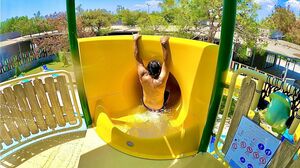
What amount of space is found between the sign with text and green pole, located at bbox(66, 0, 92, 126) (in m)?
1.71

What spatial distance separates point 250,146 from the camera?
182 cm

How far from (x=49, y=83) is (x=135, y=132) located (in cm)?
110

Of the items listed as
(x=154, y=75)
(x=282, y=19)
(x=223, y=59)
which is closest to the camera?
(x=223, y=59)

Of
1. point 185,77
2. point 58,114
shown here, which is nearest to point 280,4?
point 185,77

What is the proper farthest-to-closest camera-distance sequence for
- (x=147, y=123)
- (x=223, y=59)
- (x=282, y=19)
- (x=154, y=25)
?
(x=282, y=19), (x=154, y=25), (x=147, y=123), (x=223, y=59)

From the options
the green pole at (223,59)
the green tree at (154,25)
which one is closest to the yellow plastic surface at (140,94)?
the green pole at (223,59)

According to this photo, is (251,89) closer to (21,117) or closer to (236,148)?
(236,148)

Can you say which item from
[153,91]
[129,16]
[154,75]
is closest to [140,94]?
[153,91]

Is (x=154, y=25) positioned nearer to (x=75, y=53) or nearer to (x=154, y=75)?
(x=154, y=75)

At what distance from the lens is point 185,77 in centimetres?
268

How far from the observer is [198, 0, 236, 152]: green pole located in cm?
195

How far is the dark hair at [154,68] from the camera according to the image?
9.49 ft

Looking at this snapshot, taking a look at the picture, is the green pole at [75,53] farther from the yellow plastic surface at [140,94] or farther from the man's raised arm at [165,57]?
the man's raised arm at [165,57]

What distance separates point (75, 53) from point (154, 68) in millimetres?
916
